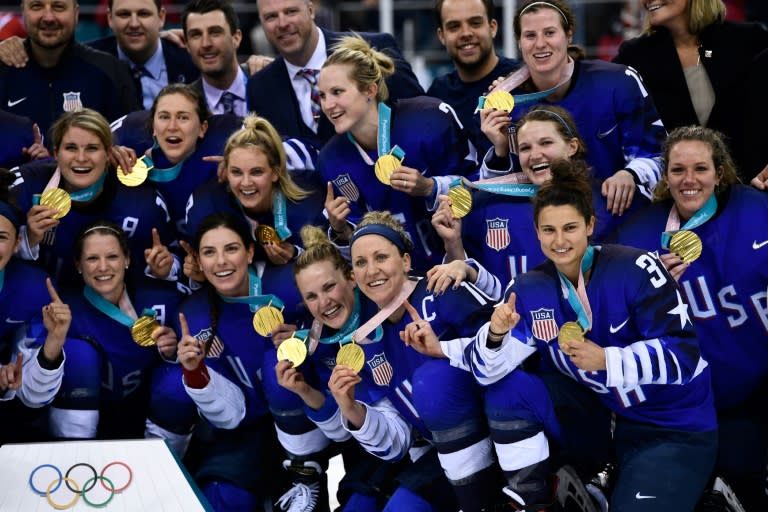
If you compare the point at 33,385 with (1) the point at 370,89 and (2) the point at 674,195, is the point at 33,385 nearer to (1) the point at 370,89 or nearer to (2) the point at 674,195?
(1) the point at 370,89

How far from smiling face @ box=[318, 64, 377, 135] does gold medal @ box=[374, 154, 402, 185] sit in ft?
0.86

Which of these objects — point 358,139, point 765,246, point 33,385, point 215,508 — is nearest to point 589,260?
point 765,246

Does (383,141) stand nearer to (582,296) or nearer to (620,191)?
(620,191)

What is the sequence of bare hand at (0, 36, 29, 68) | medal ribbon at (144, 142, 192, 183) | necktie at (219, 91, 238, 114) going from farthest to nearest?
necktie at (219, 91, 238, 114) < bare hand at (0, 36, 29, 68) < medal ribbon at (144, 142, 192, 183)

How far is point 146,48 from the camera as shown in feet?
19.2

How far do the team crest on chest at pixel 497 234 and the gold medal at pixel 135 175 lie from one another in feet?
4.93

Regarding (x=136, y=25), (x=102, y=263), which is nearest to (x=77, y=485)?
(x=102, y=263)

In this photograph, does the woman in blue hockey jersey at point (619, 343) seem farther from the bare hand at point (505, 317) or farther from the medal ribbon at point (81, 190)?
the medal ribbon at point (81, 190)

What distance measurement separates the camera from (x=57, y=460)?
13.3 feet

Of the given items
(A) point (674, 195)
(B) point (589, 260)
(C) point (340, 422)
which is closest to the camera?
(B) point (589, 260)

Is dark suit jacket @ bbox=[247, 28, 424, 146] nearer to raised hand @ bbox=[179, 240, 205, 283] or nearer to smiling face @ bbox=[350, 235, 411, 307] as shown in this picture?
raised hand @ bbox=[179, 240, 205, 283]

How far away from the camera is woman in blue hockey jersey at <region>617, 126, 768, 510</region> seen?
4062 millimetres

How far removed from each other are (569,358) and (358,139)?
1362 millimetres

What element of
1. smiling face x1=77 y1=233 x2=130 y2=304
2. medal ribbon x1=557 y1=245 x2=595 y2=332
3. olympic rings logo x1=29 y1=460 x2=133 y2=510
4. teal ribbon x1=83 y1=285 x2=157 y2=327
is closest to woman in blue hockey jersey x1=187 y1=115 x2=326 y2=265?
smiling face x1=77 y1=233 x2=130 y2=304
